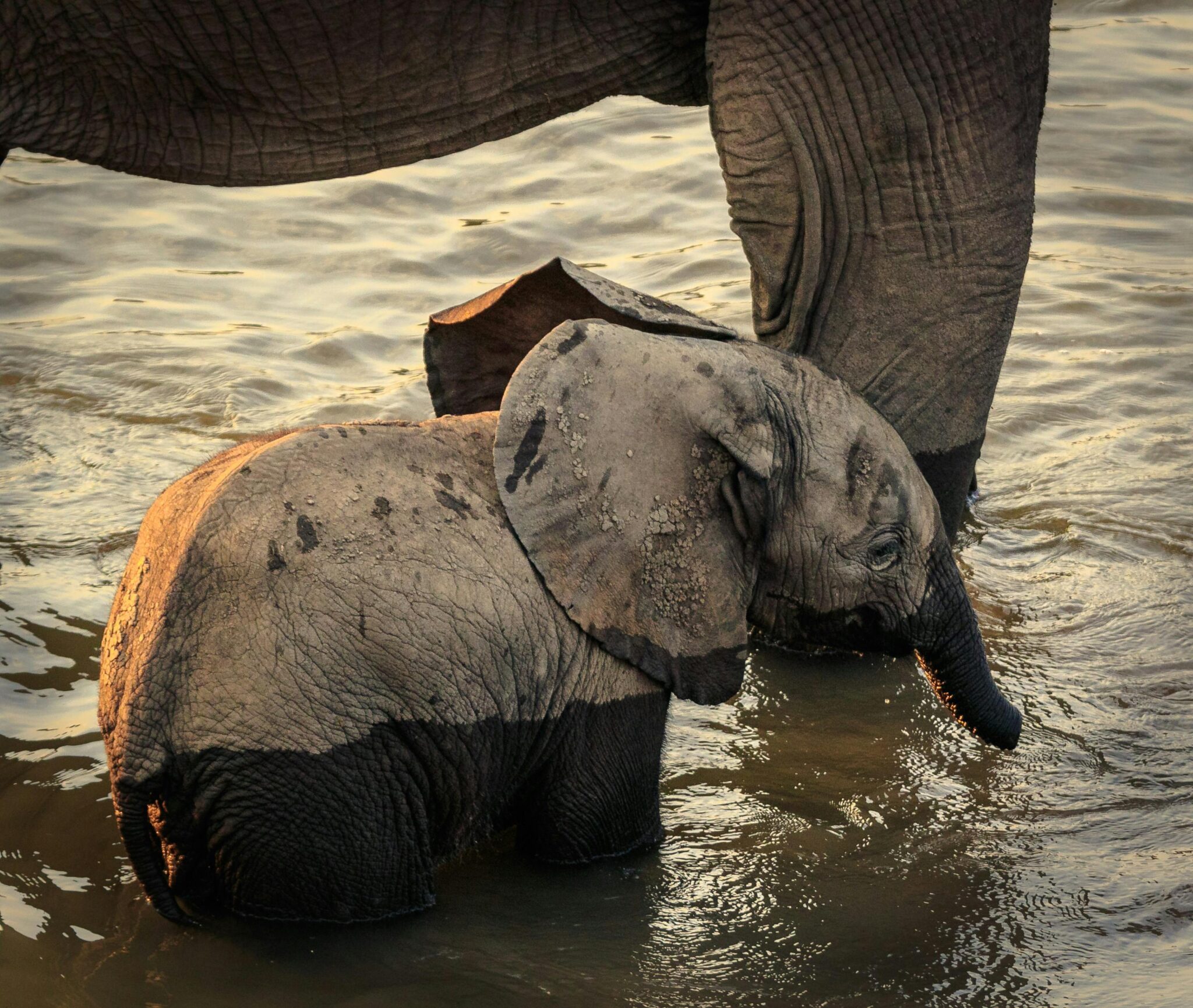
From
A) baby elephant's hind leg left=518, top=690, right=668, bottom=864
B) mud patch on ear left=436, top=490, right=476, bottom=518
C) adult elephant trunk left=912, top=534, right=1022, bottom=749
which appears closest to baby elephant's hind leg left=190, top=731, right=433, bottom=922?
baby elephant's hind leg left=518, top=690, right=668, bottom=864

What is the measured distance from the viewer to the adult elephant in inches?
157

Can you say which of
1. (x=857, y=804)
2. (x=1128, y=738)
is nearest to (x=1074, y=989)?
(x=857, y=804)

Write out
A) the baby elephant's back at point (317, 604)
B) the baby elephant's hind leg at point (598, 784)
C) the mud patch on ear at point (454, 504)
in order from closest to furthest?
the baby elephant's back at point (317, 604) → the mud patch on ear at point (454, 504) → the baby elephant's hind leg at point (598, 784)

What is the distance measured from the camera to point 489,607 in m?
3.48

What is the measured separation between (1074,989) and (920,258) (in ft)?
5.67

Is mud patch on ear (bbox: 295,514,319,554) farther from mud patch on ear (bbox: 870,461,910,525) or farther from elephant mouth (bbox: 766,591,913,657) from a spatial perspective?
mud patch on ear (bbox: 870,461,910,525)

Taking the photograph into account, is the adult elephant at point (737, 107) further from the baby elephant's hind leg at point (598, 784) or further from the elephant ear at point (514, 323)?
the baby elephant's hind leg at point (598, 784)

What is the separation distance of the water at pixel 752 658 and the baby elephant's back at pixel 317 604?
51 centimetres

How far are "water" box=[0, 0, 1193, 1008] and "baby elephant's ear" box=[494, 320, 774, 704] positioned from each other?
60cm

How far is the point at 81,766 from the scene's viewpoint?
13.5 ft

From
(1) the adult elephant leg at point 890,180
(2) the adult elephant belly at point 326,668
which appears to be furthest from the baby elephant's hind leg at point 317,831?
(1) the adult elephant leg at point 890,180

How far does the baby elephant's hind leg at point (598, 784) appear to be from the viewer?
144 inches

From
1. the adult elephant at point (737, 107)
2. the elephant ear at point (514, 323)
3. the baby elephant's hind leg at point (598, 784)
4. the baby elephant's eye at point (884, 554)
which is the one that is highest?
the adult elephant at point (737, 107)

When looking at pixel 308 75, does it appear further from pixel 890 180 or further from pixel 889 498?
pixel 889 498
